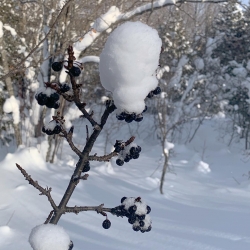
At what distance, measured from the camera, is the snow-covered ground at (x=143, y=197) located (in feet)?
13.1

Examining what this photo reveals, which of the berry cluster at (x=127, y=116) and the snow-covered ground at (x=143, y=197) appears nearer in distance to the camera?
the berry cluster at (x=127, y=116)

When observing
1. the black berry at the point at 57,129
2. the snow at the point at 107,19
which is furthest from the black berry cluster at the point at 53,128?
the snow at the point at 107,19

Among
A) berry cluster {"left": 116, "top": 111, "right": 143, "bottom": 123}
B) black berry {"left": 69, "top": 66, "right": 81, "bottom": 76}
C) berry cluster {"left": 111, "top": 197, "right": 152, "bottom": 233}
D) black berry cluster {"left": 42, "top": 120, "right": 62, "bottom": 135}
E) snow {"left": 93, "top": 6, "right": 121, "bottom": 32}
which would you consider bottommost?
berry cluster {"left": 111, "top": 197, "right": 152, "bottom": 233}

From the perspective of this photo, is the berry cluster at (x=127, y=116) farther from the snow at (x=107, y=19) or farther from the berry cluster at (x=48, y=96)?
the snow at (x=107, y=19)

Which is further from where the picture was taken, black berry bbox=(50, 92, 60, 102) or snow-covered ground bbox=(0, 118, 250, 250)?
snow-covered ground bbox=(0, 118, 250, 250)

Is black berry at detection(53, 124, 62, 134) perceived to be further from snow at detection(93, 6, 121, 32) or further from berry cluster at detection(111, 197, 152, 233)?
snow at detection(93, 6, 121, 32)

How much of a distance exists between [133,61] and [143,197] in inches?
201

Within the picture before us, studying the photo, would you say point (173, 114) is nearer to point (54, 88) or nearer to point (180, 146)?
point (180, 146)

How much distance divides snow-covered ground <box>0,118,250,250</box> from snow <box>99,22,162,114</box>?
303 cm

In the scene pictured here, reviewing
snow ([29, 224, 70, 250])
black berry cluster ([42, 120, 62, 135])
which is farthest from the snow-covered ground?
black berry cluster ([42, 120, 62, 135])

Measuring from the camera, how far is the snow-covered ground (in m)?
4.00

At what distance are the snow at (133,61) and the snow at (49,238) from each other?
16.2 inches

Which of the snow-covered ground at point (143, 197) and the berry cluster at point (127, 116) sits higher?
the snow-covered ground at point (143, 197)

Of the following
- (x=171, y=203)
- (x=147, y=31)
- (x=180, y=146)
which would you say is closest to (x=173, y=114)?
(x=180, y=146)
